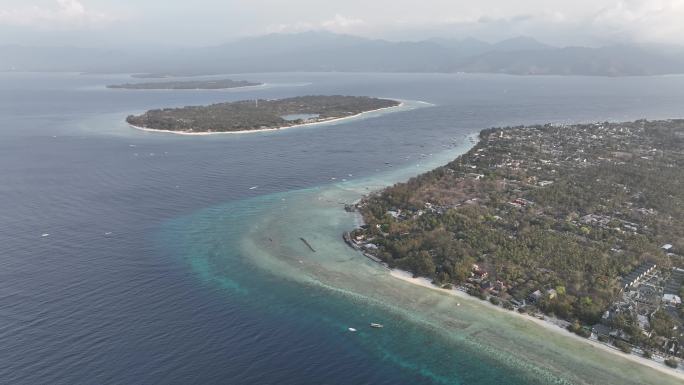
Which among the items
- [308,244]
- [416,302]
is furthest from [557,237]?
[308,244]

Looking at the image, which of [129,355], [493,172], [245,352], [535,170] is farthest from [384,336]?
[535,170]

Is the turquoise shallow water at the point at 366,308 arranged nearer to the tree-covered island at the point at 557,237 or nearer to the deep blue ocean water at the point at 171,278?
the deep blue ocean water at the point at 171,278

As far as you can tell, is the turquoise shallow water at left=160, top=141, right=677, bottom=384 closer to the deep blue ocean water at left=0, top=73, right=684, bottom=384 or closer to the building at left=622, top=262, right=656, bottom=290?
the deep blue ocean water at left=0, top=73, right=684, bottom=384

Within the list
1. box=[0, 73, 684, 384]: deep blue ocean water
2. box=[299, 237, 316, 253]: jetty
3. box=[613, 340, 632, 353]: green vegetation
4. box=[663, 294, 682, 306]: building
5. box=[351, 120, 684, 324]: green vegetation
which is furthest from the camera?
box=[299, 237, 316, 253]: jetty

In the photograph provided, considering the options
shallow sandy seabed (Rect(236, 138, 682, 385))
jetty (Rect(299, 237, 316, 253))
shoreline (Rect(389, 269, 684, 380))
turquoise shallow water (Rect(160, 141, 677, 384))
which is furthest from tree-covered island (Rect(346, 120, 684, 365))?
jetty (Rect(299, 237, 316, 253))

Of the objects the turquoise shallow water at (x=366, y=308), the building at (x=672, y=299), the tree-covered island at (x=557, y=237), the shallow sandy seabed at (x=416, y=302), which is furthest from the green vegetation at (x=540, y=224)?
the building at (x=672, y=299)

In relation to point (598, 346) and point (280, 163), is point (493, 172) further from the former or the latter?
point (598, 346)

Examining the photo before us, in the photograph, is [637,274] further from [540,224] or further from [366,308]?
[366,308]
